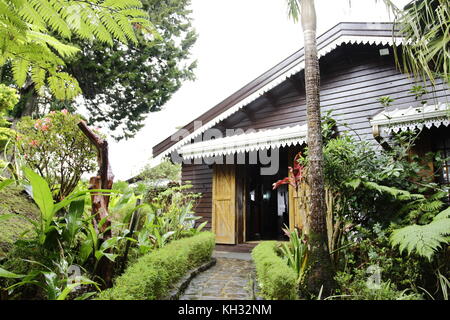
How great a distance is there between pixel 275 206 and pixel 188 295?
8733 mm

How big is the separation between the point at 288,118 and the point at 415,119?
11.0ft

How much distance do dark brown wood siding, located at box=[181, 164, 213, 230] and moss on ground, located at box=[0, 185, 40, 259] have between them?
16.7ft

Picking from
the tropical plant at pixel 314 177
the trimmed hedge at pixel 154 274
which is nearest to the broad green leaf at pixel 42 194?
the trimmed hedge at pixel 154 274

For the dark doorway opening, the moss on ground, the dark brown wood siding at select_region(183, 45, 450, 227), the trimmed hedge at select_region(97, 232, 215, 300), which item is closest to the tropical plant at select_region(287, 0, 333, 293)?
the trimmed hedge at select_region(97, 232, 215, 300)

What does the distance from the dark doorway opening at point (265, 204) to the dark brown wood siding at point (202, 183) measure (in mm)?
1218

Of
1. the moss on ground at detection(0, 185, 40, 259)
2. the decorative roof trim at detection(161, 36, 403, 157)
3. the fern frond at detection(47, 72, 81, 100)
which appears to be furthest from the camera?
the decorative roof trim at detection(161, 36, 403, 157)

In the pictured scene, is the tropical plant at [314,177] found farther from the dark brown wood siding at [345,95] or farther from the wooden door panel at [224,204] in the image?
the wooden door panel at [224,204]

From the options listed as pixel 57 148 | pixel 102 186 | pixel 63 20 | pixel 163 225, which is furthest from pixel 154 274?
pixel 57 148

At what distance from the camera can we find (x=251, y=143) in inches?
285

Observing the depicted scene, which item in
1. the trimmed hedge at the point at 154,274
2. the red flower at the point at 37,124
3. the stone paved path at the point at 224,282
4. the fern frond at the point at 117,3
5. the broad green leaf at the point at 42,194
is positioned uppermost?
the red flower at the point at 37,124

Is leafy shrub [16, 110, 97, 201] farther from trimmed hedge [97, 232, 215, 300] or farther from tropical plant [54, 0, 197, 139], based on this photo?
tropical plant [54, 0, 197, 139]

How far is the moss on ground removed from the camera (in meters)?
3.15

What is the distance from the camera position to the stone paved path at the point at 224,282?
3824mm
